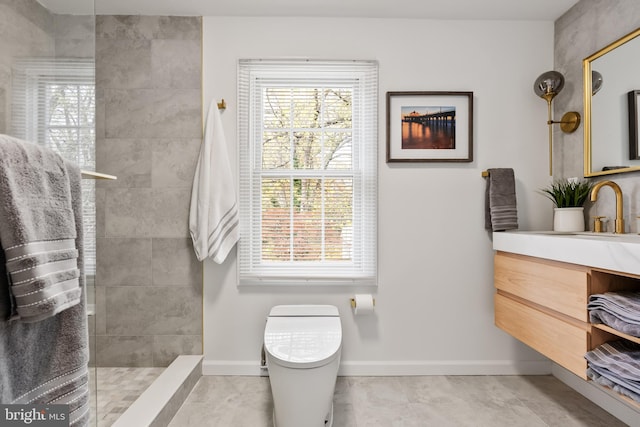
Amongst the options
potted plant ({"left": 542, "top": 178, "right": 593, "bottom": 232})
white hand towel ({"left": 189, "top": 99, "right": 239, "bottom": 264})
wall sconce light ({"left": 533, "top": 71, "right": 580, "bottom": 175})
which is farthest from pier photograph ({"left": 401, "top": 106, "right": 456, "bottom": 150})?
white hand towel ({"left": 189, "top": 99, "right": 239, "bottom": 264})

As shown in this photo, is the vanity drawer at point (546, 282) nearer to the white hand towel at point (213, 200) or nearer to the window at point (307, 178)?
the window at point (307, 178)

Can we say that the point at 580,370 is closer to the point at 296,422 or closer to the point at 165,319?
the point at 296,422

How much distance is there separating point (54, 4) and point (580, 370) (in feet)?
7.61

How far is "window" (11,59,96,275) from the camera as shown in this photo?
2.98ft

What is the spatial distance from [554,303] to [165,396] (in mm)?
2001

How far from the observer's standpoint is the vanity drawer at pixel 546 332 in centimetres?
155

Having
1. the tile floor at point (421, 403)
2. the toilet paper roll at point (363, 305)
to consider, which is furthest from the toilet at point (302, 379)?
the toilet paper roll at point (363, 305)

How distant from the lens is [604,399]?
1.94 m

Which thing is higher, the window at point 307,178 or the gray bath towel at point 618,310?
the window at point 307,178

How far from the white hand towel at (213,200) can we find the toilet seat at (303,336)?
55 centimetres

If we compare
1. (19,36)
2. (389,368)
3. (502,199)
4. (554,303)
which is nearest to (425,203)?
(502,199)

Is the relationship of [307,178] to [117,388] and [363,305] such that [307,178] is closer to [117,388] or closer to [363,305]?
[363,305]

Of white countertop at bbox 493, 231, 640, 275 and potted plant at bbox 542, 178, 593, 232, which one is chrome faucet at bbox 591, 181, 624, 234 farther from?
potted plant at bbox 542, 178, 593, 232

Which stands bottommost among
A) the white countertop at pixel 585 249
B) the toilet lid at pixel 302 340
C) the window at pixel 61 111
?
the toilet lid at pixel 302 340
